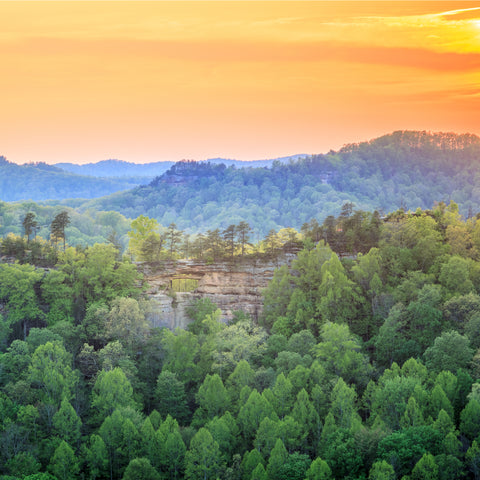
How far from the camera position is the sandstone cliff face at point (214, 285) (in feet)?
213

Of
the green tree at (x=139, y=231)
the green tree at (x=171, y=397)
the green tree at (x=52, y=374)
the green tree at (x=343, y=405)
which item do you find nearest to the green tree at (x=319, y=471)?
the green tree at (x=343, y=405)

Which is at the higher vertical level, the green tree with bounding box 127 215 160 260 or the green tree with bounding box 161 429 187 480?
the green tree with bounding box 127 215 160 260

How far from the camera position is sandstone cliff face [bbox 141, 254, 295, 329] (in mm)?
64812

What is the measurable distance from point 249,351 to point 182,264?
748 inches

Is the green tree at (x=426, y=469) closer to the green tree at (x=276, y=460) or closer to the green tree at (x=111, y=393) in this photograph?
the green tree at (x=276, y=460)

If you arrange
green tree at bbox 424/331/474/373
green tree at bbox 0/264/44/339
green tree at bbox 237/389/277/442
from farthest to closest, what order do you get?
green tree at bbox 0/264/44/339 < green tree at bbox 424/331/474/373 < green tree at bbox 237/389/277/442

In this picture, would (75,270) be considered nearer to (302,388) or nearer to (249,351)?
(249,351)

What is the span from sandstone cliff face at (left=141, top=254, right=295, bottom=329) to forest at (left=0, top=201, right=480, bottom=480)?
67.7 inches

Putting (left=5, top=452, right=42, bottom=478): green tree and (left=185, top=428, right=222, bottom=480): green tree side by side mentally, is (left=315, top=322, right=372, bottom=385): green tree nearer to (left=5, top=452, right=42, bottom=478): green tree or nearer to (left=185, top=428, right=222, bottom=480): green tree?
(left=185, top=428, right=222, bottom=480): green tree

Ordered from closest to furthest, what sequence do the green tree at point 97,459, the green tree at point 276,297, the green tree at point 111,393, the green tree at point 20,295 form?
the green tree at point 97,459
the green tree at point 111,393
the green tree at point 20,295
the green tree at point 276,297

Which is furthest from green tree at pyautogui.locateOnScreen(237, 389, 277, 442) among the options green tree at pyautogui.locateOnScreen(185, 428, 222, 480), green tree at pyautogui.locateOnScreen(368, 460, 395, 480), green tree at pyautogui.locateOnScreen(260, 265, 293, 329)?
green tree at pyautogui.locateOnScreen(260, 265, 293, 329)

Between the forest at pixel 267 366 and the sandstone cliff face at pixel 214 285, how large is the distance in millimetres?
1718

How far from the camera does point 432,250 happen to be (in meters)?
59.0

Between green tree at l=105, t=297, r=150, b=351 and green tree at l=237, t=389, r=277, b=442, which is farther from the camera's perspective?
green tree at l=105, t=297, r=150, b=351
